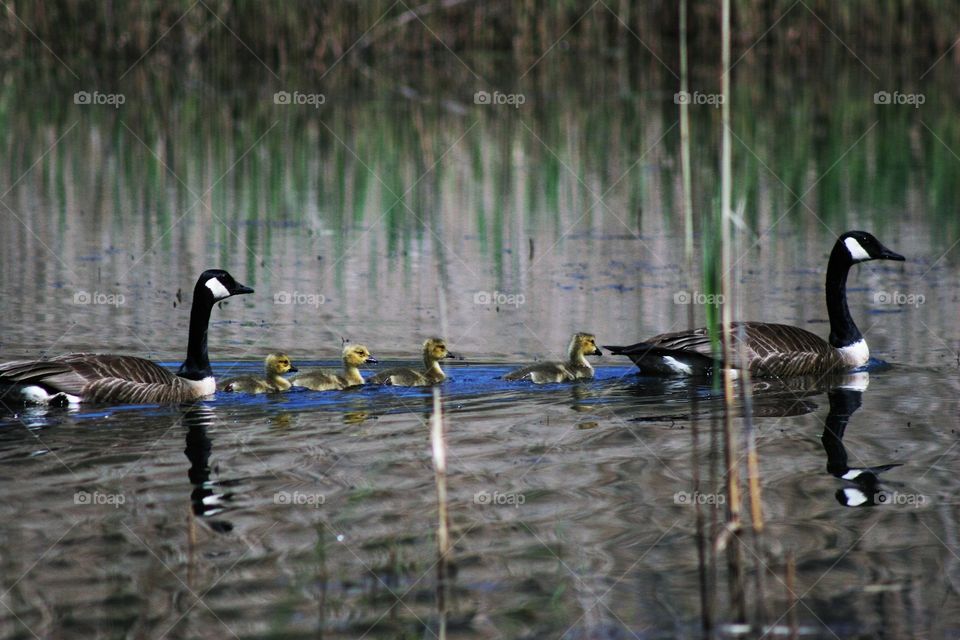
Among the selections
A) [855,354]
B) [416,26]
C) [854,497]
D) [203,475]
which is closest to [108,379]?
[203,475]

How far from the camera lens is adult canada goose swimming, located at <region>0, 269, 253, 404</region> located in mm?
8523

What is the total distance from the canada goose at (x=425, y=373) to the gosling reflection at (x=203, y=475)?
1242mm

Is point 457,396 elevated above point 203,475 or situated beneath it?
elevated above

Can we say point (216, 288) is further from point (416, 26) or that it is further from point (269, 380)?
point (416, 26)

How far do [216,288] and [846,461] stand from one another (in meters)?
4.12

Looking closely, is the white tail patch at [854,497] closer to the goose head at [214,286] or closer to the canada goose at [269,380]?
the canada goose at [269,380]

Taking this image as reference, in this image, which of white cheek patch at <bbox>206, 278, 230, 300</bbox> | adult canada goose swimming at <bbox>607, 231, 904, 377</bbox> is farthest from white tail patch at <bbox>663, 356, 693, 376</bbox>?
white cheek patch at <bbox>206, 278, 230, 300</bbox>

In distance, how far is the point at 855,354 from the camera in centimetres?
1021

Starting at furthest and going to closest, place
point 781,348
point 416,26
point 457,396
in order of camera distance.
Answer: point 416,26, point 781,348, point 457,396

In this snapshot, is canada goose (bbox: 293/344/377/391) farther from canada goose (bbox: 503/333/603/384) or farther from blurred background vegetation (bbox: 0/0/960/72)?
blurred background vegetation (bbox: 0/0/960/72)

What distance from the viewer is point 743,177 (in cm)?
1725

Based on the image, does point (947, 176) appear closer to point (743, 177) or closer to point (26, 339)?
point (743, 177)

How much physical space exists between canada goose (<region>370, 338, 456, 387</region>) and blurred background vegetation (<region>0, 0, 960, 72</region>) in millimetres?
16618

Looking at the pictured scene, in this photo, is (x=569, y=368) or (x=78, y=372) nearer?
(x=78, y=372)
